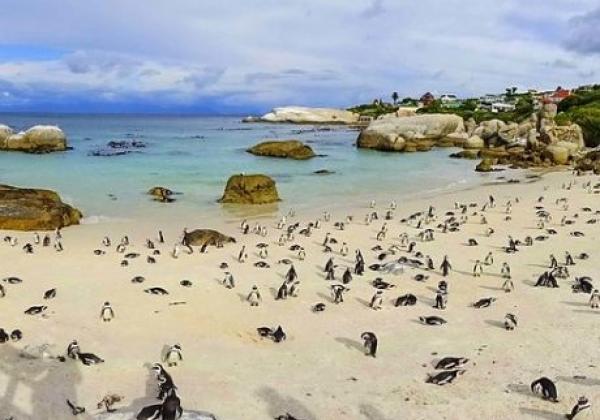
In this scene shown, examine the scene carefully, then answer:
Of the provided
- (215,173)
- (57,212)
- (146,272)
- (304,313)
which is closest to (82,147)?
(215,173)

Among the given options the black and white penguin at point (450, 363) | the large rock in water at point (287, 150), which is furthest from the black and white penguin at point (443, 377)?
the large rock in water at point (287, 150)

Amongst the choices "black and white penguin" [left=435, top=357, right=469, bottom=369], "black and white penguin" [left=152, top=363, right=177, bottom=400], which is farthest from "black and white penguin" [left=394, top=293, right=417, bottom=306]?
"black and white penguin" [left=152, top=363, right=177, bottom=400]

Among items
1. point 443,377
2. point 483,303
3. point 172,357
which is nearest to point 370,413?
point 443,377

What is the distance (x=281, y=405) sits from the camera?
1024cm

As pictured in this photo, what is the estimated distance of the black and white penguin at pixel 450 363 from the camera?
37.3 ft

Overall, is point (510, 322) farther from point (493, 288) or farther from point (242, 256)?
point (242, 256)

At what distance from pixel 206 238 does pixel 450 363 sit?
12.4 metres

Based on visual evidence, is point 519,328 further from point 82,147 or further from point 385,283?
point 82,147

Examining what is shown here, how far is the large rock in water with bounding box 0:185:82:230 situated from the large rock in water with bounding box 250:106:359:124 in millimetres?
133611

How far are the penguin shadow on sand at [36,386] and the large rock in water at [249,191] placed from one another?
68.0 feet

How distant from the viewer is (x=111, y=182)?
1607 inches

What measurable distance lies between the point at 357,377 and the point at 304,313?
3476mm

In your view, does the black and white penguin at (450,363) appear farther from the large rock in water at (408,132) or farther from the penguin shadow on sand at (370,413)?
the large rock in water at (408,132)

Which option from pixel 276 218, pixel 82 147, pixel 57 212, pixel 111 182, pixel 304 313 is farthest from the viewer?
pixel 82 147
